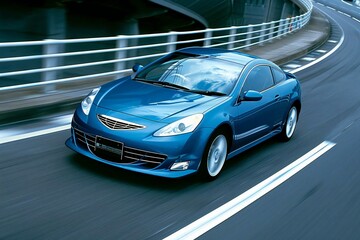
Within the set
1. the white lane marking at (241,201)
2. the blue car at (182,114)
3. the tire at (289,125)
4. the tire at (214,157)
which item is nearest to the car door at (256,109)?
the blue car at (182,114)

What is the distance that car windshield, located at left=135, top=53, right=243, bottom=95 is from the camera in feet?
23.6

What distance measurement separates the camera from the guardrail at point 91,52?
9.63 meters

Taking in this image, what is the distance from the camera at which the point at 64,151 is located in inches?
276

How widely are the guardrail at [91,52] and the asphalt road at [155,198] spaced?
6.94ft

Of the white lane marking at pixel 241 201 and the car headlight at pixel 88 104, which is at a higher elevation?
the car headlight at pixel 88 104

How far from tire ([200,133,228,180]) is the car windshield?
671 millimetres

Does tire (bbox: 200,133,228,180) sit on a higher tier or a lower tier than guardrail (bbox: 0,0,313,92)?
higher

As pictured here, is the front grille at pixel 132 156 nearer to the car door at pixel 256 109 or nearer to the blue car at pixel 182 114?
the blue car at pixel 182 114

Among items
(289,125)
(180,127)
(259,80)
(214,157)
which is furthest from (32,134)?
(289,125)

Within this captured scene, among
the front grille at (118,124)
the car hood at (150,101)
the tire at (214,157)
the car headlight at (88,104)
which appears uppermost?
the car hood at (150,101)

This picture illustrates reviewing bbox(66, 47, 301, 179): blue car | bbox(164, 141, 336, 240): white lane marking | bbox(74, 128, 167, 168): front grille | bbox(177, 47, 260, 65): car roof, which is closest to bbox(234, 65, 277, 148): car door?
bbox(66, 47, 301, 179): blue car

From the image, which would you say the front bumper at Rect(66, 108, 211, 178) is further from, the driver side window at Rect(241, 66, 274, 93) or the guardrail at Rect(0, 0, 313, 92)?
the guardrail at Rect(0, 0, 313, 92)

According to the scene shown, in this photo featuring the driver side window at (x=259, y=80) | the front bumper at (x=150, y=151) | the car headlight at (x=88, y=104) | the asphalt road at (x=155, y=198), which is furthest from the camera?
the driver side window at (x=259, y=80)

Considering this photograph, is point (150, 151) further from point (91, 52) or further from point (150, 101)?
point (91, 52)
